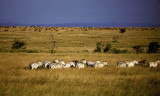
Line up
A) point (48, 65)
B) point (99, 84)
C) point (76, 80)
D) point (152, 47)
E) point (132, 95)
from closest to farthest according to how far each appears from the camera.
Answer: point (132, 95) → point (99, 84) → point (76, 80) → point (48, 65) → point (152, 47)

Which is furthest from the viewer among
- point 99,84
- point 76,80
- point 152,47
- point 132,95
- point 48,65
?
point 152,47

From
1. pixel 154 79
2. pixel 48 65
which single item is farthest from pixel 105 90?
pixel 48 65

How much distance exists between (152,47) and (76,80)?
103ft

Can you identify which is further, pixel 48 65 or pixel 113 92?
pixel 48 65

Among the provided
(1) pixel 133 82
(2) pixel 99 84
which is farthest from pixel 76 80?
(1) pixel 133 82

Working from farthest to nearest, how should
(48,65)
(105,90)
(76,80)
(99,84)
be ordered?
(48,65) < (76,80) < (99,84) < (105,90)

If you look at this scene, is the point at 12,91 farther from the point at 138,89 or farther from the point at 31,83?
the point at 138,89

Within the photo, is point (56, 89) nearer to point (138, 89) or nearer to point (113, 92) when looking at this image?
point (113, 92)

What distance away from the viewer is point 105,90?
859cm

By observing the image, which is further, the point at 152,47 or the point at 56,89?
the point at 152,47

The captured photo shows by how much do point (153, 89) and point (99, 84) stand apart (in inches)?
107

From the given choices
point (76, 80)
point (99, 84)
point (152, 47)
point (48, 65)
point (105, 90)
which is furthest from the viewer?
point (152, 47)

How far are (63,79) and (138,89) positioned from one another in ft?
13.9

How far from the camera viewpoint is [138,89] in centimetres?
883
